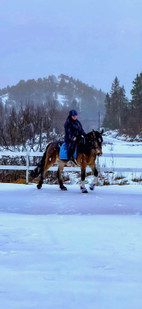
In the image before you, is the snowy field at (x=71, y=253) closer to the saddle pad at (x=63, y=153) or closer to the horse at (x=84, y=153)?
the horse at (x=84, y=153)

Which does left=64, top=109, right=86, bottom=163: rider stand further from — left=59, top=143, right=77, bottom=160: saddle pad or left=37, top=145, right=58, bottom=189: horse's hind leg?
left=37, top=145, right=58, bottom=189: horse's hind leg

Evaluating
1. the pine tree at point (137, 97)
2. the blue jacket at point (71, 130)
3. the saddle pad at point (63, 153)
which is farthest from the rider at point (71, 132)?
the pine tree at point (137, 97)

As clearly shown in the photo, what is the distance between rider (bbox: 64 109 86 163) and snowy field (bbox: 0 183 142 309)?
3.64 ft

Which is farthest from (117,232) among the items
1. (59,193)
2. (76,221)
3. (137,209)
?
(59,193)

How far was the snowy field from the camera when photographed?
293cm

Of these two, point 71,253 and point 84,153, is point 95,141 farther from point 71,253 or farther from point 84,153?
point 71,253

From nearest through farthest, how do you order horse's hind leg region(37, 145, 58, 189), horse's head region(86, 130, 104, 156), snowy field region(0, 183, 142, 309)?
snowy field region(0, 183, 142, 309) → horse's head region(86, 130, 104, 156) → horse's hind leg region(37, 145, 58, 189)

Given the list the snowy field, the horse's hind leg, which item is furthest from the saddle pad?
the snowy field

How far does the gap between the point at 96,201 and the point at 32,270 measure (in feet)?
12.0

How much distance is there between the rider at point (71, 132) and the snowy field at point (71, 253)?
111 cm

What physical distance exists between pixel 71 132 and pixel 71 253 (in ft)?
13.5

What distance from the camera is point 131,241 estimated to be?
454 cm

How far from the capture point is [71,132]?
25.7ft

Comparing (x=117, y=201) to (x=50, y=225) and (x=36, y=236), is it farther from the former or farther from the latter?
(x=36, y=236)
